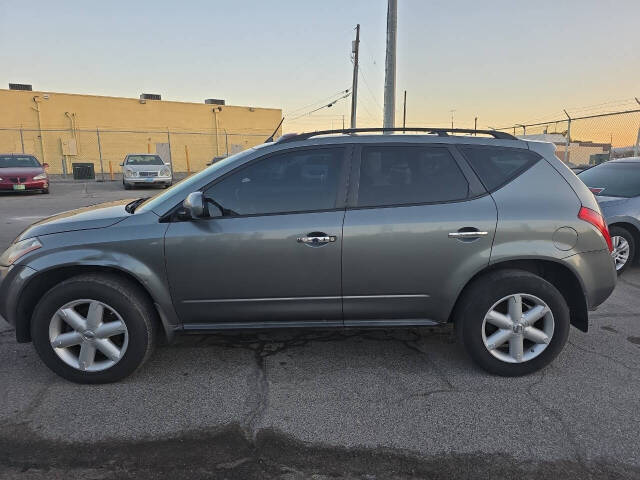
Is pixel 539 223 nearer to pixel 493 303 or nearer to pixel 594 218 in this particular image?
pixel 594 218

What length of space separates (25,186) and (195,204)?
14.7m

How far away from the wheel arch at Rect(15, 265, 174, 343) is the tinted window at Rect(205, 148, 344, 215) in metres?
0.82

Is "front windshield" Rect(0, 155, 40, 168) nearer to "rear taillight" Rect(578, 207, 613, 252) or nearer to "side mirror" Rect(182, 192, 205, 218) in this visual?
"side mirror" Rect(182, 192, 205, 218)

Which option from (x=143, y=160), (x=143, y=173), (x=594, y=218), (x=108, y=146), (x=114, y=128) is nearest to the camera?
(x=594, y=218)

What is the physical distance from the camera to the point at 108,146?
28.5m

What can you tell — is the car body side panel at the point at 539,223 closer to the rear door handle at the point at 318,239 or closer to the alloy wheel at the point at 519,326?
the alloy wheel at the point at 519,326

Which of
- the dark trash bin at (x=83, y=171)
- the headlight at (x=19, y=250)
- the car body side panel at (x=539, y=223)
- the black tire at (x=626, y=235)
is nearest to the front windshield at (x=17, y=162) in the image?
the dark trash bin at (x=83, y=171)

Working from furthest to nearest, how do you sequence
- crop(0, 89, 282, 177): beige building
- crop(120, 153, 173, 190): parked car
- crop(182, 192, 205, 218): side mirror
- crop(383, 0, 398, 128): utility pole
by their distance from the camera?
crop(0, 89, 282, 177): beige building → crop(120, 153, 173, 190): parked car → crop(383, 0, 398, 128): utility pole → crop(182, 192, 205, 218): side mirror

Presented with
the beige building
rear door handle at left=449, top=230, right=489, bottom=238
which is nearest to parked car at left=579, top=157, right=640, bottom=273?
rear door handle at left=449, top=230, right=489, bottom=238

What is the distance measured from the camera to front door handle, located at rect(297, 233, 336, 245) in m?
2.88

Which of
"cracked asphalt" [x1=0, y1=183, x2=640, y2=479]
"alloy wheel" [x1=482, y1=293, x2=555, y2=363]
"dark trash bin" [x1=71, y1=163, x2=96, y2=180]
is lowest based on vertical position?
"cracked asphalt" [x1=0, y1=183, x2=640, y2=479]

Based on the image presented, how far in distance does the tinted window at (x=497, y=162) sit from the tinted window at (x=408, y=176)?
0.48ft

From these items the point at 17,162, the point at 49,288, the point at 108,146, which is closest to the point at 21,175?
the point at 17,162

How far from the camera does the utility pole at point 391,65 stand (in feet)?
32.4
